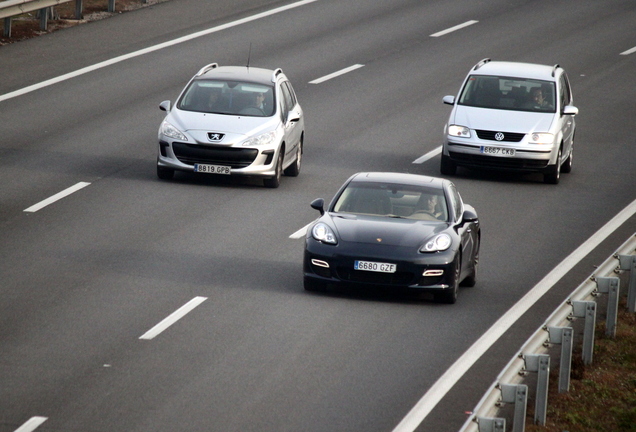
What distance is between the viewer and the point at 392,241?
50.1 feet

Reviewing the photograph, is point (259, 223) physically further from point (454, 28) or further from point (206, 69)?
point (454, 28)

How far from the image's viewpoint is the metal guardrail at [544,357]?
9.67m

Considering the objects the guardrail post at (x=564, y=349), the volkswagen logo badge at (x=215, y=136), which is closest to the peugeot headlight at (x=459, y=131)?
the volkswagen logo badge at (x=215, y=136)

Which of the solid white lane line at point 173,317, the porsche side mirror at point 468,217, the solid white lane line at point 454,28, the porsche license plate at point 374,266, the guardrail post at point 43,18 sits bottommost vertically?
the solid white lane line at point 173,317

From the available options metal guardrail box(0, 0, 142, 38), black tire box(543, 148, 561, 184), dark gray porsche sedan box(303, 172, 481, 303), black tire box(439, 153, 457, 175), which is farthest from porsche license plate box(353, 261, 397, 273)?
metal guardrail box(0, 0, 142, 38)

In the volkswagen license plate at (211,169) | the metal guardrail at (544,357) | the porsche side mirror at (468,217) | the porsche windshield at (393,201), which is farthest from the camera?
the volkswagen license plate at (211,169)

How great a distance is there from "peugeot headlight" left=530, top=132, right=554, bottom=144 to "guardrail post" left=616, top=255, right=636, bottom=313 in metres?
8.65

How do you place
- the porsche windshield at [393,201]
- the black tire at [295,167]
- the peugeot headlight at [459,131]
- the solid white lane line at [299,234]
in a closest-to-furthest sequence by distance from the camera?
the porsche windshield at [393,201] → the solid white lane line at [299,234] → the black tire at [295,167] → the peugeot headlight at [459,131]

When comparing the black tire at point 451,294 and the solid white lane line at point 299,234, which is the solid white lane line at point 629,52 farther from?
the black tire at point 451,294

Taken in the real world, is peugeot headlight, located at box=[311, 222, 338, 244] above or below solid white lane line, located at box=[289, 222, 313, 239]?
above

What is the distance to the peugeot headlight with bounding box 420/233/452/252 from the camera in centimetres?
1528

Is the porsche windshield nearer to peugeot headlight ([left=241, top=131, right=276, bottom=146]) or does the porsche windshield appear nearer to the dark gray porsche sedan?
the dark gray porsche sedan

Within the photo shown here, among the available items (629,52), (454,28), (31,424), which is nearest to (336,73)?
(454,28)

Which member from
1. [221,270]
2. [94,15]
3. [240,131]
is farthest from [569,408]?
[94,15]
